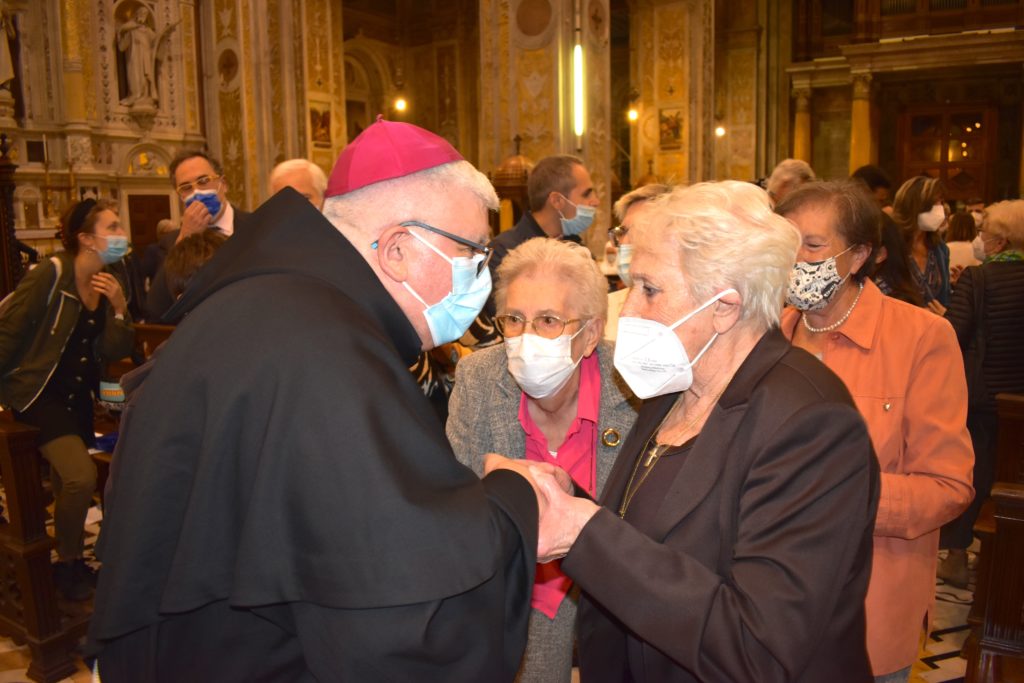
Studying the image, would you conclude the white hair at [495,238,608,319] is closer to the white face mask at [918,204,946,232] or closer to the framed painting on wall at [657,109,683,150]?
the white face mask at [918,204,946,232]

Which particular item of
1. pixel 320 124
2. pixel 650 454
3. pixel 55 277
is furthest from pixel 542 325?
pixel 320 124

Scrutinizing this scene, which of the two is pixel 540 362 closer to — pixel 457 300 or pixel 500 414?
pixel 500 414

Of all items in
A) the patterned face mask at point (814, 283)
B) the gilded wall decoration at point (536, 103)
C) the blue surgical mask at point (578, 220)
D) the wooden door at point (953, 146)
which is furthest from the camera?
the wooden door at point (953, 146)

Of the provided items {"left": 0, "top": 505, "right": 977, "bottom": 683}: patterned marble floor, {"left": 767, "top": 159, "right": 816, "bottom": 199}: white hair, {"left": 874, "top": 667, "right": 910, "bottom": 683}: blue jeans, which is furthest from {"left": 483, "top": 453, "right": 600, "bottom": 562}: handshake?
{"left": 767, "top": 159, "right": 816, "bottom": 199}: white hair

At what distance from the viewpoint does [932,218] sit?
4789 mm

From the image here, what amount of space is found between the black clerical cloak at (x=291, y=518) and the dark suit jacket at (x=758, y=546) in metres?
0.28

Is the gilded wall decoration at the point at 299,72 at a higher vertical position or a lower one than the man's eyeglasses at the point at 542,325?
higher

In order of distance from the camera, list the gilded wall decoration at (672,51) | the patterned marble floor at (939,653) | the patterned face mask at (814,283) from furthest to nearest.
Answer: the gilded wall decoration at (672,51) → the patterned marble floor at (939,653) → the patterned face mask at (814,283)

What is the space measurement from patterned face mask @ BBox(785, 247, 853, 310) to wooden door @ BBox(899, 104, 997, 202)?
780 inches

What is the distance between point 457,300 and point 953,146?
72.2ft

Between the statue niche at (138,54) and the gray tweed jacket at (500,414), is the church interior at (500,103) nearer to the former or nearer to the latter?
the statue niche at (138,54)

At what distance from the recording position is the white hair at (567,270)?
260cm

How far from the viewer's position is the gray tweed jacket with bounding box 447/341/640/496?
8.38 feet

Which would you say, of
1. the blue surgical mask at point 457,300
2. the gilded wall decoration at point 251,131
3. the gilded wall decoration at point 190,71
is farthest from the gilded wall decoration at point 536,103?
the blue surgical mask at point 457,300
